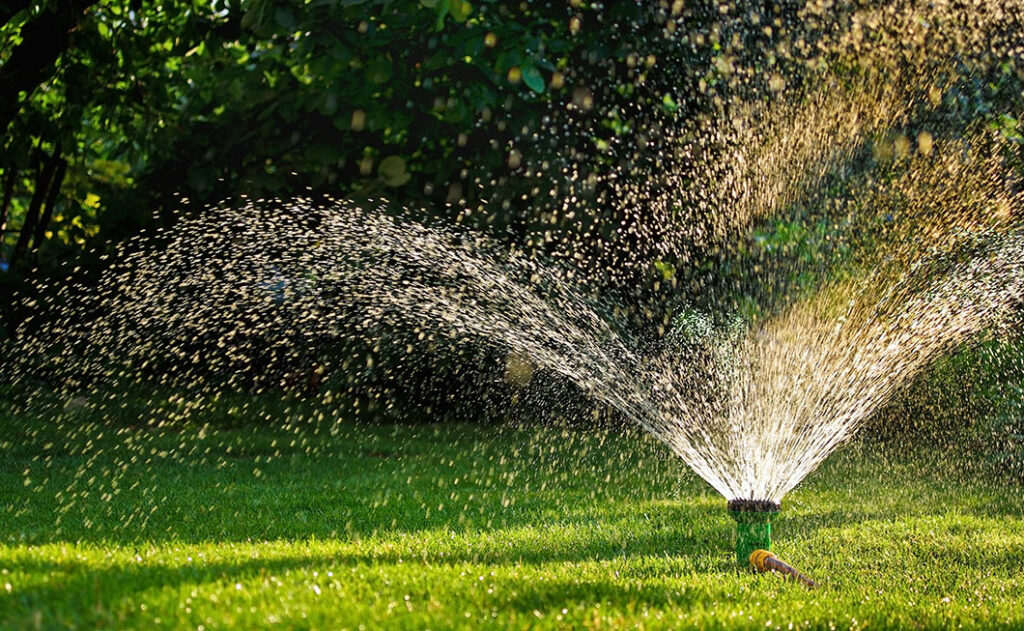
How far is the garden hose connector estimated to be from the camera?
4484mm

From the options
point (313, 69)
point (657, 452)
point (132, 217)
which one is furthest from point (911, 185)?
point (132, 217)

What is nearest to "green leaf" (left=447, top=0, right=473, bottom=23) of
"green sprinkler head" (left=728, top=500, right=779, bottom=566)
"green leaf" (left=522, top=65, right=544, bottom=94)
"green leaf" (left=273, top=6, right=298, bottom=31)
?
"green leaf" (left=522, top=65, right=544, bottom=94)

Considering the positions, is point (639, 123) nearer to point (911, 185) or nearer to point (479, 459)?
point (911, 185)

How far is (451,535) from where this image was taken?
18.3ft

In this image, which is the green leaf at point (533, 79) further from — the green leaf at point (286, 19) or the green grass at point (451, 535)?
the green grass at point (451, 535)

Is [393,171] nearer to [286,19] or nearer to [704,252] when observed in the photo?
[286,19]

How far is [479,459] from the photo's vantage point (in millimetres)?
9102

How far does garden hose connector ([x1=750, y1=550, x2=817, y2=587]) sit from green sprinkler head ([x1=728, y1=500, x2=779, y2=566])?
0.09 metres

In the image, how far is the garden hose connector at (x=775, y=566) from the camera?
14.7 ft

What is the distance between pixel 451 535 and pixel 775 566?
177cm

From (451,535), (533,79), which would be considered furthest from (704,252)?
(451,535)

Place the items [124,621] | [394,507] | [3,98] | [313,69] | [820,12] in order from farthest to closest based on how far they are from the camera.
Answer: [820,12] → [3,98] → [313,69] → [394,507] → [124,621]

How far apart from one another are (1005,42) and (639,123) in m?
3.51

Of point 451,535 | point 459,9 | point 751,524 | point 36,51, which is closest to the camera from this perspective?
point 751,524
